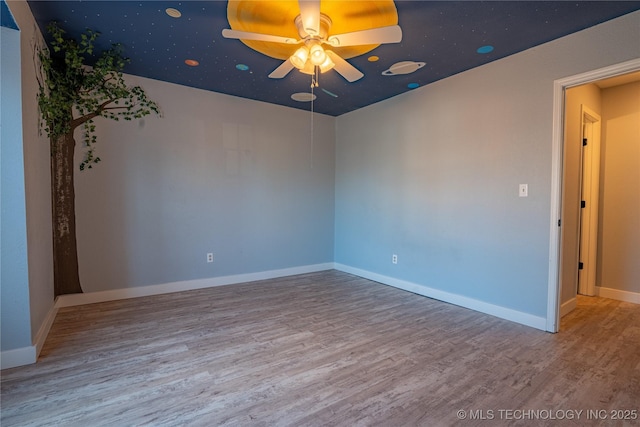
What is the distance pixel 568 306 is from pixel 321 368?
Result: 269cm

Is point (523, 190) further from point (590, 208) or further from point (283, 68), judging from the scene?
point (283, 68)

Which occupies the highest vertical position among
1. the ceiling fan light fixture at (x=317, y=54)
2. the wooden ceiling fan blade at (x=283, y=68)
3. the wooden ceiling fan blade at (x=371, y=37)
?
the wooden ceiling fan blade at (x=283, y=68)

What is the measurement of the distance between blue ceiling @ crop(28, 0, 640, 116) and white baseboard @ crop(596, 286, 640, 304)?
2.91 meters

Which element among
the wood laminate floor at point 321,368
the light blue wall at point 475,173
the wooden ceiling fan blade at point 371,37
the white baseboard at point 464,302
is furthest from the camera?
the white baseboard at point 464,302

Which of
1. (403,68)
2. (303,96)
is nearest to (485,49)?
(403,68)

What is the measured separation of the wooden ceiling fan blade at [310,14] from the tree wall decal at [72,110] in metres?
1.91

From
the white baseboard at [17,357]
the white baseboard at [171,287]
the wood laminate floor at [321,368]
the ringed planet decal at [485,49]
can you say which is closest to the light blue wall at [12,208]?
the white baseboard at [17,357]

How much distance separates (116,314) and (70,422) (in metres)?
1.57

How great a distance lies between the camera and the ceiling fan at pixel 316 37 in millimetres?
1824

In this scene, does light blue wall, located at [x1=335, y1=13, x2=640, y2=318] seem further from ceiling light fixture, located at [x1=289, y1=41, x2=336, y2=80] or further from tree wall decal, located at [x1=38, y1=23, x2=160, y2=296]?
tree wall decal, located at [x1=38, y1=23, x2=160, y2=296]

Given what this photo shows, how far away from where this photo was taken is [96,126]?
314 centimetres

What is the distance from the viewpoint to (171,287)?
11.8 ft

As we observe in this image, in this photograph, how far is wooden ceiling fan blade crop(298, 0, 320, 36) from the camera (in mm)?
1730

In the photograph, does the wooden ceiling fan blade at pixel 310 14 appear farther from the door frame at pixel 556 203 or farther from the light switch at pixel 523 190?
the light switch at pixel 523 190
